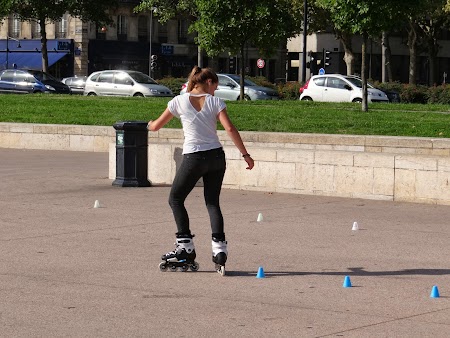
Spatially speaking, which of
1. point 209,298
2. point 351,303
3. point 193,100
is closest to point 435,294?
point 351,303

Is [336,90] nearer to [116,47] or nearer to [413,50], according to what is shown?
[413,50]

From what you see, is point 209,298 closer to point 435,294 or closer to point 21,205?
point 435,294

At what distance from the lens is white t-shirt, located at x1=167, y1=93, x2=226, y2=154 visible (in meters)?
9.30

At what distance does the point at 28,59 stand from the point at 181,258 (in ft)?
226

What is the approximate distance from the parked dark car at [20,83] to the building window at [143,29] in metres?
34.4

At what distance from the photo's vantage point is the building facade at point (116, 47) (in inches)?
2997

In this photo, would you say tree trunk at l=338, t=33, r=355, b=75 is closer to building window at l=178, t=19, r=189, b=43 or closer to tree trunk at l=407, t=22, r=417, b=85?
tree trunk at l=407, t=22, r=417, b=85

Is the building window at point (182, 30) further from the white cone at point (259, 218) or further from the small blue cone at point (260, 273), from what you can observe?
the small blue cone at point (260, 273)

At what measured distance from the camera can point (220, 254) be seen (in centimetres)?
925

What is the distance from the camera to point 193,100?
30.7 feet

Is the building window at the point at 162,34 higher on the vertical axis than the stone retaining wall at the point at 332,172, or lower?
higher

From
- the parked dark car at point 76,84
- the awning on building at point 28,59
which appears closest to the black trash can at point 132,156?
the parked dark car at point 76,84

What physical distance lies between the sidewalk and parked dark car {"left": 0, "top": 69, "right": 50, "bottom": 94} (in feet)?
97.1

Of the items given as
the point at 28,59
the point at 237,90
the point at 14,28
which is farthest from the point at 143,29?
the point at 237,90
